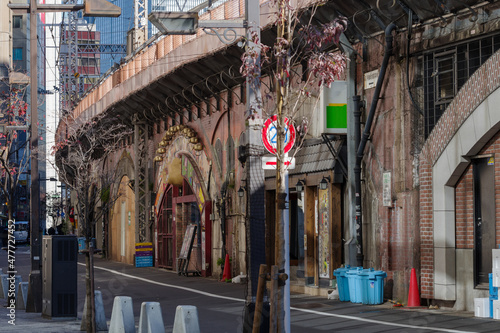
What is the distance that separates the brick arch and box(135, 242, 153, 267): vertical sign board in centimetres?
2317

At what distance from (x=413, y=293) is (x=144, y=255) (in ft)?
77.3

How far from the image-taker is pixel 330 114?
22.6 metres

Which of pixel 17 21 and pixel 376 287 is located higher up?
pixel 17 21

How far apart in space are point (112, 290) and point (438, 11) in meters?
13.2

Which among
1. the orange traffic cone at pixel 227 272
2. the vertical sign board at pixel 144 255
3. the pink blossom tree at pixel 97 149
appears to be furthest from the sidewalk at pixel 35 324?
the pink blossom tree at pixel 97 149

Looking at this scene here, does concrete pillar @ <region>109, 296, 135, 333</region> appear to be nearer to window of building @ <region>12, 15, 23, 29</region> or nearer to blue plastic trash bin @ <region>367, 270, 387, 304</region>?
blue plastic trash bin @ <region>367, 270, 387, 304</region>

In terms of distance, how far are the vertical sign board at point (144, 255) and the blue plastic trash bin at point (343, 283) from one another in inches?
822


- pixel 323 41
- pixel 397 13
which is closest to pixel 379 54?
pixel 397 13

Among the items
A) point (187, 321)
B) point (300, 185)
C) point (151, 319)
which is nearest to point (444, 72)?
point (300, 185)

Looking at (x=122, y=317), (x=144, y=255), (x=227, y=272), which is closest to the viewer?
(x=122, y=317)

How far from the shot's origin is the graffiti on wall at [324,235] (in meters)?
23.5

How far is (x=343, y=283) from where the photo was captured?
2116cm

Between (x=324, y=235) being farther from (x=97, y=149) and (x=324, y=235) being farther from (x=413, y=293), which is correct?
(x=97, y=149)

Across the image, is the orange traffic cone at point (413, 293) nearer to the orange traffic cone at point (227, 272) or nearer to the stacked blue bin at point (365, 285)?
the stacked blue bin at point (365, 285)
